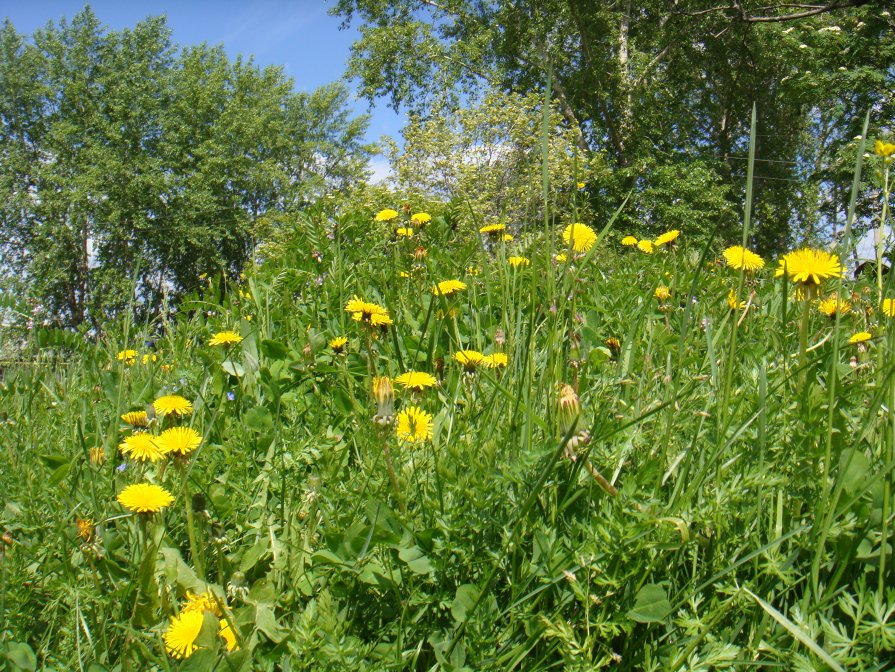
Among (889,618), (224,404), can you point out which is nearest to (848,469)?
(889,618)

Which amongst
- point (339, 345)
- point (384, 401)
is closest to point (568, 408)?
point (384, 401)

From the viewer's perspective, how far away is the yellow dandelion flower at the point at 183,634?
77 cm

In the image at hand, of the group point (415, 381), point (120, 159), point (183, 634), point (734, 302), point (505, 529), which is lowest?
point (183, 634)

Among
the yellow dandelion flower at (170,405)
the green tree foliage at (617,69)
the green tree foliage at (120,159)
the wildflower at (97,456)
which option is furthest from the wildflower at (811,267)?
the green tree foliage at (120,159)

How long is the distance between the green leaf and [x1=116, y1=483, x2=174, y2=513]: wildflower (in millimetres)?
603

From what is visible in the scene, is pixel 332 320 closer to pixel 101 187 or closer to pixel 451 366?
pixel 451 366

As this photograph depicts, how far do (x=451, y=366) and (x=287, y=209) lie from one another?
26317mm

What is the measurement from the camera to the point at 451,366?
1.44m

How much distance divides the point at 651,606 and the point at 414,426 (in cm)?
42

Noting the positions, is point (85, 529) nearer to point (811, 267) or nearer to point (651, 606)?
point (651, 606)

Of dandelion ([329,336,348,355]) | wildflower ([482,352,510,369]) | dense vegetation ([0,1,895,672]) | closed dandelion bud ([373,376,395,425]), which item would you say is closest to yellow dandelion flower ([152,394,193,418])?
dense vegetation ([0,1,895,672])

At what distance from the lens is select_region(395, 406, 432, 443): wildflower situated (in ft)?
3.48

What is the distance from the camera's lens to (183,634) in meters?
0.78

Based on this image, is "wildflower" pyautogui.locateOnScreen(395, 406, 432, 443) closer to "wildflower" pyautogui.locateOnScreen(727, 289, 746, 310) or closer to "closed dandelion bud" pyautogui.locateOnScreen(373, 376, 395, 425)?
"closed dandelion bud" pyautogui.locateOnScreen(373, 376, 395, 425)
